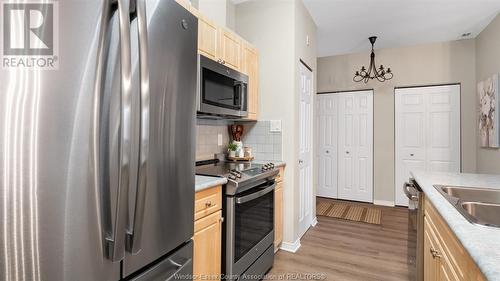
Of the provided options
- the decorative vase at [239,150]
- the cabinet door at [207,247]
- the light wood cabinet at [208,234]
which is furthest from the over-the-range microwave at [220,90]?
the cabinet door at [207,247]

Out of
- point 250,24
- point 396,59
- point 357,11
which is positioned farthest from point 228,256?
point 396,59

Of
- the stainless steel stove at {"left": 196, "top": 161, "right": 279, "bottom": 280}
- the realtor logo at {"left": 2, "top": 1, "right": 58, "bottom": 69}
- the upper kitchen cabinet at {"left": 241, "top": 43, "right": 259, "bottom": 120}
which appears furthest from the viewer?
the upper kitchen cabinet at {"left": 241, "top": 43, "right": 259, "bottom": 120}

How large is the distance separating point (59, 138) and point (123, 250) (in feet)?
1.31

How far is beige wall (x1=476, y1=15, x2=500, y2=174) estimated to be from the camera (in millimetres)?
3227

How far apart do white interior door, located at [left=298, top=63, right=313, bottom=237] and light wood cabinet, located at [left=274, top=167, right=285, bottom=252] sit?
1.42ft

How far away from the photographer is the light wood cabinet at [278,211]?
2.48 meters

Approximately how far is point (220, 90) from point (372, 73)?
135 inches

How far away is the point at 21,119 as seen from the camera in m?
0.68

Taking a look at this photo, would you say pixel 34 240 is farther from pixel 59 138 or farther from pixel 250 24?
pixel 250 24

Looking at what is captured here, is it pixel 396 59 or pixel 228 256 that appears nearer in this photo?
pixel 228 256

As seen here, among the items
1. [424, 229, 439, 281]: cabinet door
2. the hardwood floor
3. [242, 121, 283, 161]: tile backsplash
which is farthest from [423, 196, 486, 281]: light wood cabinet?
[242, 121, 283, 161]: tile backsplash

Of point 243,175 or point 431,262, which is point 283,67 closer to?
point 243,175

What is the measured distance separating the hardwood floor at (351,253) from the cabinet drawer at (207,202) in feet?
3.33

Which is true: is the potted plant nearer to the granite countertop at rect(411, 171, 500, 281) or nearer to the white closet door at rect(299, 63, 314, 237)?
the white closet door at rect(299, 63, 314, 237)
